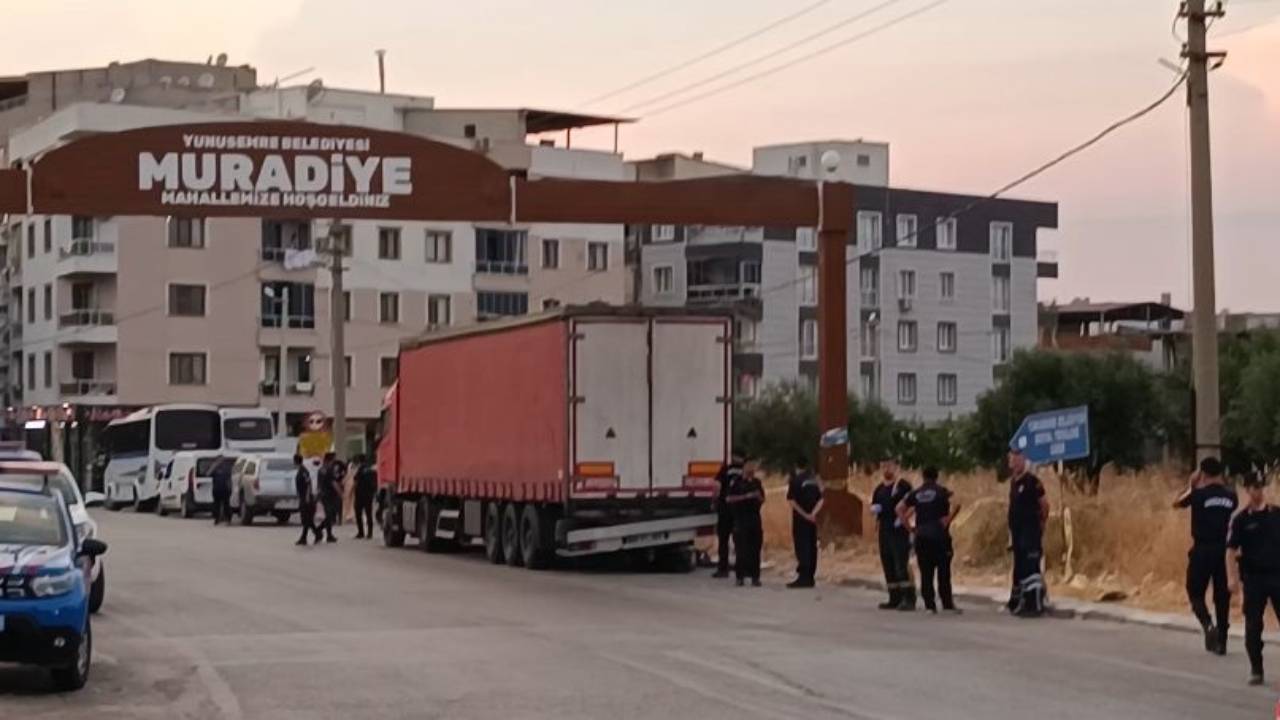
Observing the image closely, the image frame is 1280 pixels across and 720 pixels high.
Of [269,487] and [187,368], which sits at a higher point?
[187,368]

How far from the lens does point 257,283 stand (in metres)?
89.8

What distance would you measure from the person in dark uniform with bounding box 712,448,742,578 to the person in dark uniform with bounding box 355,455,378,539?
50.5 ft

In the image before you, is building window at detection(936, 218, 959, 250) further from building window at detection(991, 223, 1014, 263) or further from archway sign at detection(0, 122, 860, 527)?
archway sign at detection(0, 122, 860, 527)

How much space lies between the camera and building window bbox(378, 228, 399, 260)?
9406 cm

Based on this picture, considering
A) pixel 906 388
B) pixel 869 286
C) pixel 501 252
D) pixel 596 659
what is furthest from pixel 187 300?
pixel 596 659

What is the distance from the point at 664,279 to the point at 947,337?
1356cm

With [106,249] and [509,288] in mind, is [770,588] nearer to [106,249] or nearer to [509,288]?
[106,249]

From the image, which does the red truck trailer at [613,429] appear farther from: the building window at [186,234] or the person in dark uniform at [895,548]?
the building window at [186,234]

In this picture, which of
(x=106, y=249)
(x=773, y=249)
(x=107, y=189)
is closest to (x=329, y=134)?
(x=107, y=189)

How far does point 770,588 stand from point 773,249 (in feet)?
222

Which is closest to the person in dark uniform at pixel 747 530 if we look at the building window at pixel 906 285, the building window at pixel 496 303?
the building window at pixel 496 303

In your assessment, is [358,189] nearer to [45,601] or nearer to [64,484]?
[64,484]

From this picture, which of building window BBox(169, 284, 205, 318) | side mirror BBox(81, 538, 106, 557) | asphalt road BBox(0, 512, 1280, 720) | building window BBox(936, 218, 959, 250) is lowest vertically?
asphalt road BBox(0, 512, 1280, 720)

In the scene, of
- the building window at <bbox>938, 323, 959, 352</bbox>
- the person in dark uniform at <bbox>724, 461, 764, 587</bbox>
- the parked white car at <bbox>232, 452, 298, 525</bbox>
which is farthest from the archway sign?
the building window at <bbox>938, 323, 959, 352</bbox>
